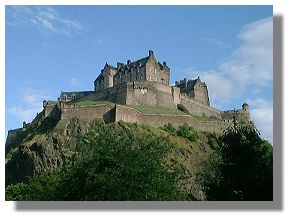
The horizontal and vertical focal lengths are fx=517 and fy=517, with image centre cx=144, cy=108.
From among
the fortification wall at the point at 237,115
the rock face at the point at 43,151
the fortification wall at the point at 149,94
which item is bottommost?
the rock face at the point at 43,151

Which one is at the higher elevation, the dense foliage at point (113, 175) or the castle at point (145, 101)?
the castle at point (145, 101)

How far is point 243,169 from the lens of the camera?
21.2 meters

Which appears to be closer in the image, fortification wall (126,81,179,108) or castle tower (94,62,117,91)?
fortification wall (126,81,179,108)

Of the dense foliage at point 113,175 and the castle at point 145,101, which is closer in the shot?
the dense foliage at point 113,175

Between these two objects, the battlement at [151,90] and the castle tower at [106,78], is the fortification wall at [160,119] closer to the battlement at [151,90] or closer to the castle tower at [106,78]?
the battlement at [151,90]

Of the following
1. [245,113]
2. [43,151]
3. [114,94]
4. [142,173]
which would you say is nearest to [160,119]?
[114,94]

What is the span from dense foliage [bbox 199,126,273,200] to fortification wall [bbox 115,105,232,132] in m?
32.1

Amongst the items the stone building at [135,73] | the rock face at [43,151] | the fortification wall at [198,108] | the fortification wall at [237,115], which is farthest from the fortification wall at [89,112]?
the fortification wall at [237,115]

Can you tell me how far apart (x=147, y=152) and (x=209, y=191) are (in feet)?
9.80

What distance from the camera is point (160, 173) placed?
20.3m

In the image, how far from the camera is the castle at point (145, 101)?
2244 inches

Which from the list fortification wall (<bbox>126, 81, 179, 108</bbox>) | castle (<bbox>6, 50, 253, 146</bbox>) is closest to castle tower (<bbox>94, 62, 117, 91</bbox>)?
castle (<bbox>6, 50, 253, 146</bbox>)

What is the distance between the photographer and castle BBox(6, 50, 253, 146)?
57.0 metres

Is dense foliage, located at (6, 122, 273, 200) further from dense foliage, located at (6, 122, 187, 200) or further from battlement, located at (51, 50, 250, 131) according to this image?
battlement, located at (51, 50, 250, 131)
